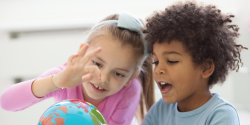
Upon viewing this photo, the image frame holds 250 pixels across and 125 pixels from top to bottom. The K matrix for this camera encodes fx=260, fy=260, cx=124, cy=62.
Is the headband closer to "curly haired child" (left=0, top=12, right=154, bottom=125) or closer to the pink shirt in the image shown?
"curly haired child" (left=0, top=12, right=154, bottom=125)

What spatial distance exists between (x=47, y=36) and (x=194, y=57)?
190 centimetres

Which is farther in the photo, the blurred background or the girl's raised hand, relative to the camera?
the blurred background

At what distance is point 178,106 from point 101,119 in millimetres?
353

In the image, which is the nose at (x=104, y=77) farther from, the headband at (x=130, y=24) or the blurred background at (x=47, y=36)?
the blurred background at (x=47, y=36)

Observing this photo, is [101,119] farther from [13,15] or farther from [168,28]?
[13,15]

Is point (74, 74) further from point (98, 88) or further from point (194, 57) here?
point (194, 57)

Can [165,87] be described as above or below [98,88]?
above

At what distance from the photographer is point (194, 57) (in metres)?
0.95

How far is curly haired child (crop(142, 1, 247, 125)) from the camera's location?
3.06ft

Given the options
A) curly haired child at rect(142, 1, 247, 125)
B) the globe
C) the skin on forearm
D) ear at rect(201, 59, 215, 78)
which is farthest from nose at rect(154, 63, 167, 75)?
the skin on forearm

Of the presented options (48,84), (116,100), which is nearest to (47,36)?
(116,100)

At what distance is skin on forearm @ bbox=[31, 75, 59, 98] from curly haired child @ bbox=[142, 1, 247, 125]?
441 mm

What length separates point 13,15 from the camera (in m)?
2.56

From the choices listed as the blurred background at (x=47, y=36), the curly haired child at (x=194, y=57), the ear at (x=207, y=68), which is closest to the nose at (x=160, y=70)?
the curly haired child at (x=194, y=57)
